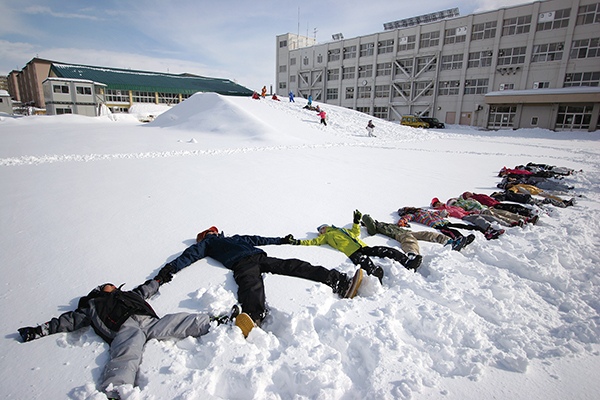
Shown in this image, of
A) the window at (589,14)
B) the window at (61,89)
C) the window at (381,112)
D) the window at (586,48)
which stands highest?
the window at (589,14)

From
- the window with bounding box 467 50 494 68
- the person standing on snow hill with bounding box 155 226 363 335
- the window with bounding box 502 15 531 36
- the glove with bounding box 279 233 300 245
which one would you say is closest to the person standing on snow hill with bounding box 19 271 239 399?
the person standing on snow hill with bounding box 155 226 363 335

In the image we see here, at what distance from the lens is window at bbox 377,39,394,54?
42497mm

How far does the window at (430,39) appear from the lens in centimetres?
3847

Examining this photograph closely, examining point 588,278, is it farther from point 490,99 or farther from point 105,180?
point 490,99

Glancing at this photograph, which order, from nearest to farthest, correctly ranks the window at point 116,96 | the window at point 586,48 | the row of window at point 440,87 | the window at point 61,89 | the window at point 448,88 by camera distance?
the window at point 586,48, the row of window at point 440,87, the window at point 61,89, the window at point 448,88, the window at point 116,96

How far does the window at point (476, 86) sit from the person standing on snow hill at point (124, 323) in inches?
1652

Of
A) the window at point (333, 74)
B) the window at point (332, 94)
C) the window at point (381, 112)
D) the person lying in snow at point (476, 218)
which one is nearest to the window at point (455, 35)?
the window at point (381, 112)

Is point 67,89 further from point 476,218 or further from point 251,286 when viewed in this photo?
point 476,218

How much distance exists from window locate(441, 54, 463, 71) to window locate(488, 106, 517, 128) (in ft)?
24.4

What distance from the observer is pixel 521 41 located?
1272 inches

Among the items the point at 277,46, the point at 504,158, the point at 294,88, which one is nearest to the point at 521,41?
the point at 504,158

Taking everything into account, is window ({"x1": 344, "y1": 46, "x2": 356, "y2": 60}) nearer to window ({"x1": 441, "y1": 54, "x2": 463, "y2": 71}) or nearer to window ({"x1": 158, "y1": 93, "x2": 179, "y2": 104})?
window ({"x1": 441, "y1": 54, "x2": 463, "y2": 71})

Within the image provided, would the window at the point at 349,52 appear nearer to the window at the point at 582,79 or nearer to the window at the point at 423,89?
the window at the point at 423,89

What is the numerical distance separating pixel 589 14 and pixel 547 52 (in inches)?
159
